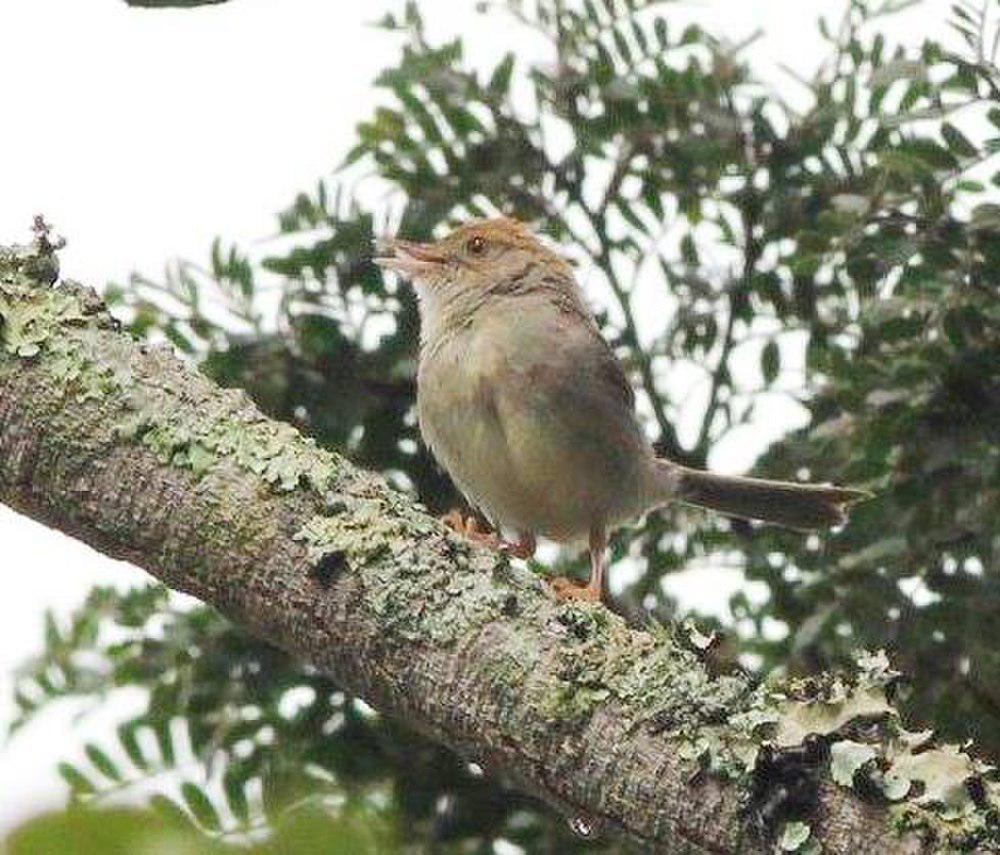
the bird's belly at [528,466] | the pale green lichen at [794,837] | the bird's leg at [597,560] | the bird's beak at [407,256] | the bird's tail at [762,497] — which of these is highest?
the bird's beak at [407,256]

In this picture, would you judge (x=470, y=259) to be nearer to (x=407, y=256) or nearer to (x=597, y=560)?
(x=407, y=256)

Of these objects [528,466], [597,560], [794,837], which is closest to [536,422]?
[528,466]

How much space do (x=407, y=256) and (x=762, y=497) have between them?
3.42 feet

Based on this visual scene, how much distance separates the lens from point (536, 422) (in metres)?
4.39

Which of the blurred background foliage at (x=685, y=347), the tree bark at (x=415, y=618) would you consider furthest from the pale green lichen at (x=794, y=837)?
the blurred background foliage at (x=685, y=347)

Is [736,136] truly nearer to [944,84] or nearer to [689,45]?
[689,45]

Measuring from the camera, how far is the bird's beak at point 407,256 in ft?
14.6

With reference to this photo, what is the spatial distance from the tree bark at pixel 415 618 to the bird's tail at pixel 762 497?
6.53ft

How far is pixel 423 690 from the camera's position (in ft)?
5.71

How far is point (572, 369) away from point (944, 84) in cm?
121

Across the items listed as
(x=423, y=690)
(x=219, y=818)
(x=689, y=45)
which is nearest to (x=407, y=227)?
(x=689, y=45)

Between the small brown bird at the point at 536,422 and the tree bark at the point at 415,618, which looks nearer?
the tree bark at the point at 415,618

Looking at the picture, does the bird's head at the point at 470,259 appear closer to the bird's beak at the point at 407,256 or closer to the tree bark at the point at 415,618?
the bird's beak at the point at 407,256

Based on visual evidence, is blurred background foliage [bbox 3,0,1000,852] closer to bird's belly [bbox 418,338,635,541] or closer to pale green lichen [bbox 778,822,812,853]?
bird's belly [bbox 418,338,635,541]
